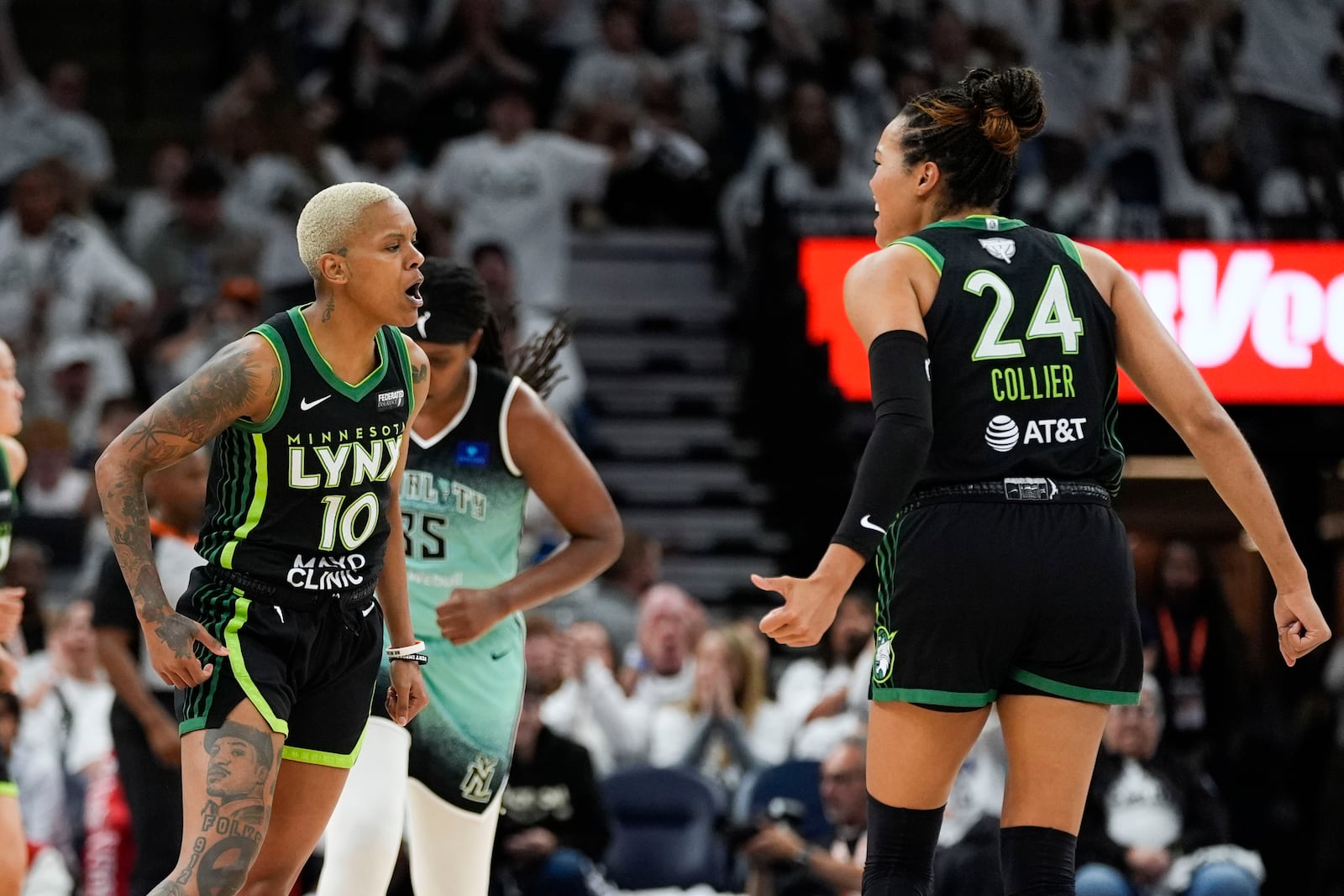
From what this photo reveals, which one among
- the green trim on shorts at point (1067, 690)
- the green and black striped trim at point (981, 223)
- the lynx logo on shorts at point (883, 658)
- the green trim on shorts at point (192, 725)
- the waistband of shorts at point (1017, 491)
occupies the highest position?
the green and black striped trim at point (981, 223)

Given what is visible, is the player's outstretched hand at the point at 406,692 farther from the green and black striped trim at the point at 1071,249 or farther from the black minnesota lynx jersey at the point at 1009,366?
the green and black striped trim at the point at 1071,249

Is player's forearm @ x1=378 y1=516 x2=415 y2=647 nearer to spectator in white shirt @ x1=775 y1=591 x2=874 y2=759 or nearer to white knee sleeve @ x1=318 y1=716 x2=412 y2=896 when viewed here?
white knee sleeve @ x1=318 y1=716 x2=412 y2=896

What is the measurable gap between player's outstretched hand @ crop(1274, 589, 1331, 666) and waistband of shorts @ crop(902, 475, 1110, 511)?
436 millimetres

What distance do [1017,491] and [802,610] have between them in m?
0.55

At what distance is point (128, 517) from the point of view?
3.65 m

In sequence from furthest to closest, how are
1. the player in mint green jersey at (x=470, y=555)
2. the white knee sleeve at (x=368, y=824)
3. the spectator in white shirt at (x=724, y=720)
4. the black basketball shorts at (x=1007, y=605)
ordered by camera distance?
the spectator in white shirt at (x=724, y=720) → the player in mint green jersey at (x=470, y=555) → the white knee sleeve at (x=368, y=824) → the black basketball shorts at (x=1007, y=605)

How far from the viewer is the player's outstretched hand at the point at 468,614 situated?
15.0 feet

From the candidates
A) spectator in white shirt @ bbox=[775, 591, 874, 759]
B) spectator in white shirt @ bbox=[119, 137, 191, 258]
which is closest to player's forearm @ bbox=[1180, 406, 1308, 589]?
spectator in white shirt @ bbox=[775, 591, 874, 759]

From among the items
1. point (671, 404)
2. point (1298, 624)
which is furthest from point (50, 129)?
point (1298, 624)

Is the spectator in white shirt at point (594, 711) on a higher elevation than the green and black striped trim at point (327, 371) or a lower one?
lower

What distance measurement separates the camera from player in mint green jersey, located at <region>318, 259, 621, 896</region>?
184 inches

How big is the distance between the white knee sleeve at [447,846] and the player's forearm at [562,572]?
53 centimetres

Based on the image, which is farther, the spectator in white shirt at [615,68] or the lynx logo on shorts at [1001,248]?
the spectator in white shirt at [615,68]

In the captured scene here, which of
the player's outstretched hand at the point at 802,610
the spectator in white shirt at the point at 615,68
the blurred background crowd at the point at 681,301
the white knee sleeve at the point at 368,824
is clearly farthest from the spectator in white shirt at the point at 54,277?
the player's outstretched hand at the point at 802,610
